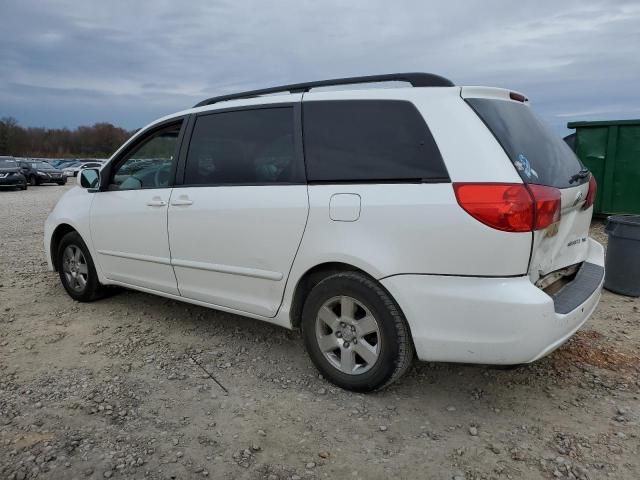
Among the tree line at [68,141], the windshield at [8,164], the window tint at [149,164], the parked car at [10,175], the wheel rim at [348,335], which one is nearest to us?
the wheel rim at [348,335]

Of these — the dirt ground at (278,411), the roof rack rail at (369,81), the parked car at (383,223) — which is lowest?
→ the dirt ground at (278,411)

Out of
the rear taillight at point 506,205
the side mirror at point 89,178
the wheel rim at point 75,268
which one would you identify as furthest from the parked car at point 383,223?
the wheel rim at point 75,268

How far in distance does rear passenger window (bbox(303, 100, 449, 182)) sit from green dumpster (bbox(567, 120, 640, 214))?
7.33m

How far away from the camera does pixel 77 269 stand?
192 inches

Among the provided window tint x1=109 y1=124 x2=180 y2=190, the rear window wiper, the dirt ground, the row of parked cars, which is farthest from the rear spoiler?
the row of parked cars

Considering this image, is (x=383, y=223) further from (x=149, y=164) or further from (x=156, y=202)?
(x=149, y=164)

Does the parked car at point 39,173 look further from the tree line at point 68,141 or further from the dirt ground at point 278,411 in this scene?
the tree line at point 68,141

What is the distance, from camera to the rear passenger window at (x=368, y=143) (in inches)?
107

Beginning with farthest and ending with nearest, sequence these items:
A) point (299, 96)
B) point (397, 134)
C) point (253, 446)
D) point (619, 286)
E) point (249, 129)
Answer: point (619, 286), point (249, 129), point (299, 96), point (397, 134), point (253, 446)

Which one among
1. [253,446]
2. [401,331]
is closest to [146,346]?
[253,446]

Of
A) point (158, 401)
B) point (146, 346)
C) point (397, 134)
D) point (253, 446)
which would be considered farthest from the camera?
point (146, 346)

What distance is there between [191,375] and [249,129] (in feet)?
5.53

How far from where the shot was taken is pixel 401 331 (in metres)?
2.76

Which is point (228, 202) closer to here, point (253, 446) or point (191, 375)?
point (191, 375)
